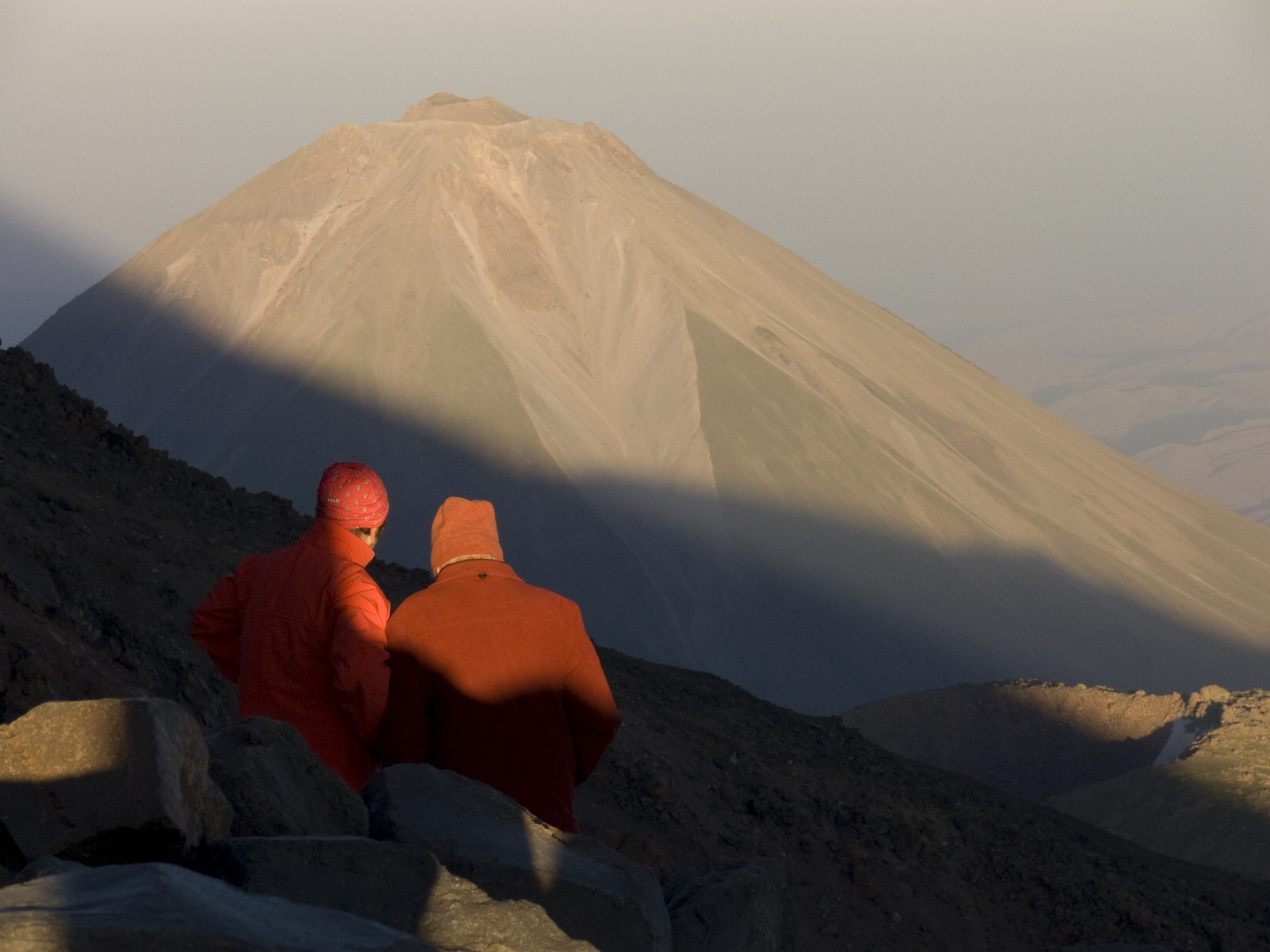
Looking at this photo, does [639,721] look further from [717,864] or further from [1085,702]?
[1085,702]

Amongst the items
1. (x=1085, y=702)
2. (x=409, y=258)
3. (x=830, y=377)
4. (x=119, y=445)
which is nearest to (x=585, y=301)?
(x=409, y=258)

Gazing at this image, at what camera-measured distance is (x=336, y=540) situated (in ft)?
11.1

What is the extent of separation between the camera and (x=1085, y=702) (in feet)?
67.2

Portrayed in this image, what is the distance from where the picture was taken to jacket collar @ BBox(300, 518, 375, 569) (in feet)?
11.1

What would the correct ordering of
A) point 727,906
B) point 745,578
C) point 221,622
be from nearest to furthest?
point 221,622 < point 727,906 < point 745,578

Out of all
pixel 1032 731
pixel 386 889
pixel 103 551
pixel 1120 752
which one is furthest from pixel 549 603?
pixel 1032 731

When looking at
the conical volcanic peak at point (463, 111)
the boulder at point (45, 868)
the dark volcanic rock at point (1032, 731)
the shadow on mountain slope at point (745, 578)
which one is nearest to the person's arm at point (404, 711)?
the boulder at point (45, 868)

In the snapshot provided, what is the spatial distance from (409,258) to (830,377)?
664 inches

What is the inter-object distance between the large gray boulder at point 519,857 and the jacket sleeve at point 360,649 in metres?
0.19

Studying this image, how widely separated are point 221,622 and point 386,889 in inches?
49.1

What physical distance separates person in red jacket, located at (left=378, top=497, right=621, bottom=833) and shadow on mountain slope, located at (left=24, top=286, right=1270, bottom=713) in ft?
88.3

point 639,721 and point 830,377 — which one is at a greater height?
point 830,377

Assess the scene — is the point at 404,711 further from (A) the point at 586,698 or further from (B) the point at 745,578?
(B) the point at 745,578

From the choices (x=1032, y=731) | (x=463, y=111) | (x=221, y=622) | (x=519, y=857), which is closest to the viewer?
(x=519, y=857)
